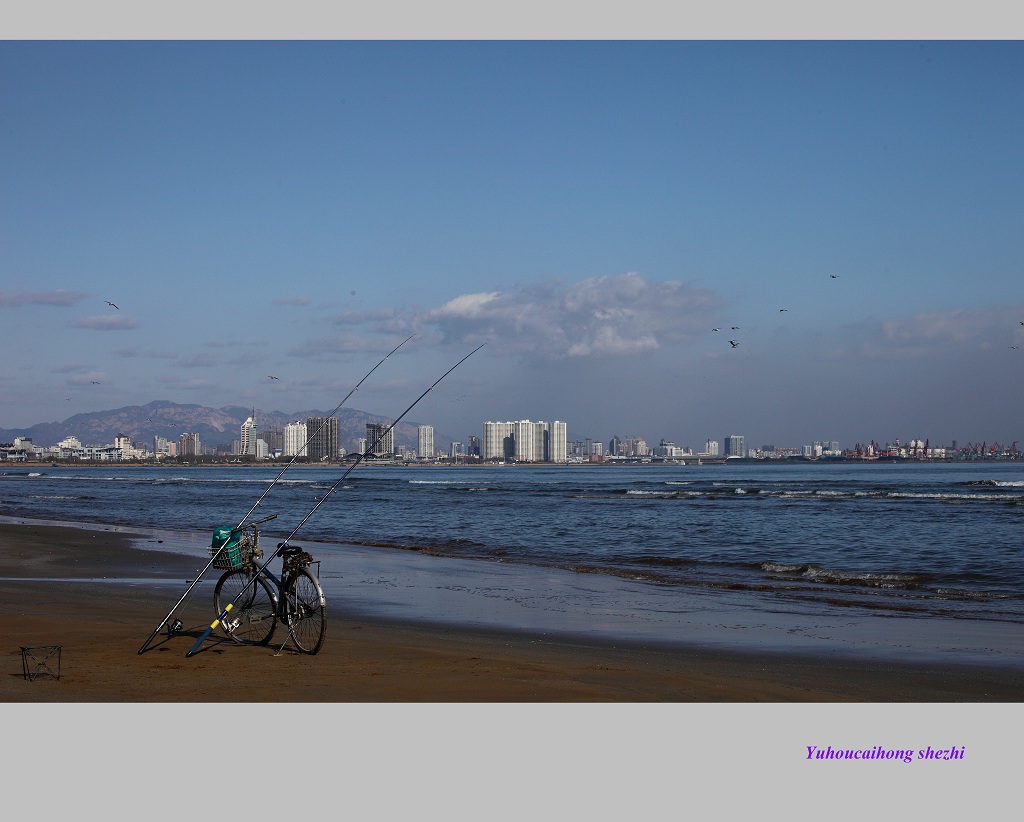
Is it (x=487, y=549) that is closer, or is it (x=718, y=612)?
(x=718, y=612)

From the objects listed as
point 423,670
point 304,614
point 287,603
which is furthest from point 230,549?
point 423,670

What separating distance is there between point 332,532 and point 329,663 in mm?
18129

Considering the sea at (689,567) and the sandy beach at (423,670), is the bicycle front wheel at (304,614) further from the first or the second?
the sea at (689,567)

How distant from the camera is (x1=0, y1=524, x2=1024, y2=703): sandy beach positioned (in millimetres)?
5812

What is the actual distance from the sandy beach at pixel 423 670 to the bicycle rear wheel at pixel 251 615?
181mm

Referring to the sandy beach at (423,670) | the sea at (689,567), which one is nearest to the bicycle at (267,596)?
the sandy beach at (423,670)

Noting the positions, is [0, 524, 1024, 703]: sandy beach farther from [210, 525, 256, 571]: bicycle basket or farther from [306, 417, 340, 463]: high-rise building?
[306, 417, 340, 463]: high-rise building

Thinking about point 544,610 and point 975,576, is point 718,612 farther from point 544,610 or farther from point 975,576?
point 975,576

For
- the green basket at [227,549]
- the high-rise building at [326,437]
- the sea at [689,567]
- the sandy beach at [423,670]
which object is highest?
the high-rise building at [326,437]

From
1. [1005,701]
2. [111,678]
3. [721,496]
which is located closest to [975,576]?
[1005,701]

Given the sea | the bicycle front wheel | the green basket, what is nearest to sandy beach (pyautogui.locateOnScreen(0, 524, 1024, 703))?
the bicycle front wheel

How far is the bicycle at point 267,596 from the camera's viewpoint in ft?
23.8

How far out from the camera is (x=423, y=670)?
258 inches

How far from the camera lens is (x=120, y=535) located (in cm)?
2217
